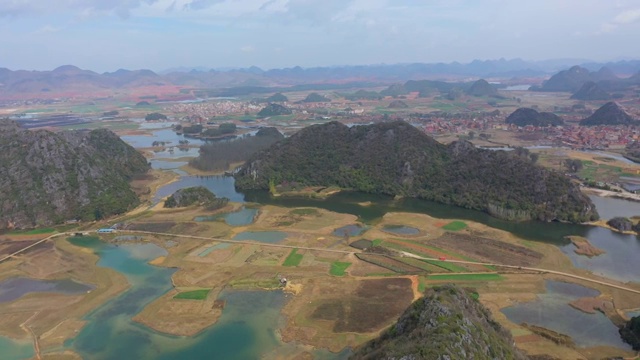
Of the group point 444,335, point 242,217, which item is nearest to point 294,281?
point 444,335

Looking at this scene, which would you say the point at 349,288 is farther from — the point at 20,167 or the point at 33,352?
the point at 20,167

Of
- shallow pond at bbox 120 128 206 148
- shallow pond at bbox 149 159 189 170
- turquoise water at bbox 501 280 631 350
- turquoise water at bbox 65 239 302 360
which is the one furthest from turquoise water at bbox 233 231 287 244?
shallow pond at bbox 120 128 206 148

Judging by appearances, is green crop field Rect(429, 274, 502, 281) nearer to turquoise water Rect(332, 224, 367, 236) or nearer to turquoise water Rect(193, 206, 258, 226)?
turquoise water Rect(332, 224, 367, 236)

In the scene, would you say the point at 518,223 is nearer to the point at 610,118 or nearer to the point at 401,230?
the point at 401,230

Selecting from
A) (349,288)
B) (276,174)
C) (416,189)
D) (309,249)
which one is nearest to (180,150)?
(276,174)

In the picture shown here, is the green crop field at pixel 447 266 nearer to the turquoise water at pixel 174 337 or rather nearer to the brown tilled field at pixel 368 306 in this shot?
the brown tilled field at pixel 368 306

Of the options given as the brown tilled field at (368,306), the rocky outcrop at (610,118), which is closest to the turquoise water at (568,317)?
the brown tilled field at (368,306)
